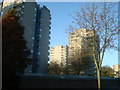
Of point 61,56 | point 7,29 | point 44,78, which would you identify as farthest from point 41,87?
point 61,56

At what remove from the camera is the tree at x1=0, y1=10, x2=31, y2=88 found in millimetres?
12828

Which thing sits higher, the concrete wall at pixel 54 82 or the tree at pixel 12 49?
the tree at pixel 12 49

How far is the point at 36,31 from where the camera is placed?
6644cm

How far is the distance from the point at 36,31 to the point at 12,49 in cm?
5314

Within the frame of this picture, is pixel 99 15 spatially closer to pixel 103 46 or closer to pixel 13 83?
pixel 103 46

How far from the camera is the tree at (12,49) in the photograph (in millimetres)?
12828

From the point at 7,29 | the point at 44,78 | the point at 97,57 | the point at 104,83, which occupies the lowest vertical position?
the point at 104,83

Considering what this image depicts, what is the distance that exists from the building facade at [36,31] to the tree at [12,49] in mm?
A: 42423

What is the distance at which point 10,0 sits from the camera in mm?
69438

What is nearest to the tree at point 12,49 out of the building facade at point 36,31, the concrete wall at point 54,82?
the concrete wall at point 54,82

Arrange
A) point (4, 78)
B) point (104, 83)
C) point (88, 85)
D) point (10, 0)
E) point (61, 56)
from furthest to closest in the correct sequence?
point (61, 56) → point (10, 0) → point (104, 83) → point (88, 85) → point (4, 78)

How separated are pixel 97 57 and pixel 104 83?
17.3m

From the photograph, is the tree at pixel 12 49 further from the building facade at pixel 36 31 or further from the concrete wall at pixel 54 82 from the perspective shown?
the building facade at pixel 36 31

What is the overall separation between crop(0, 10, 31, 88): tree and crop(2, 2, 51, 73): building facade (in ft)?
139
